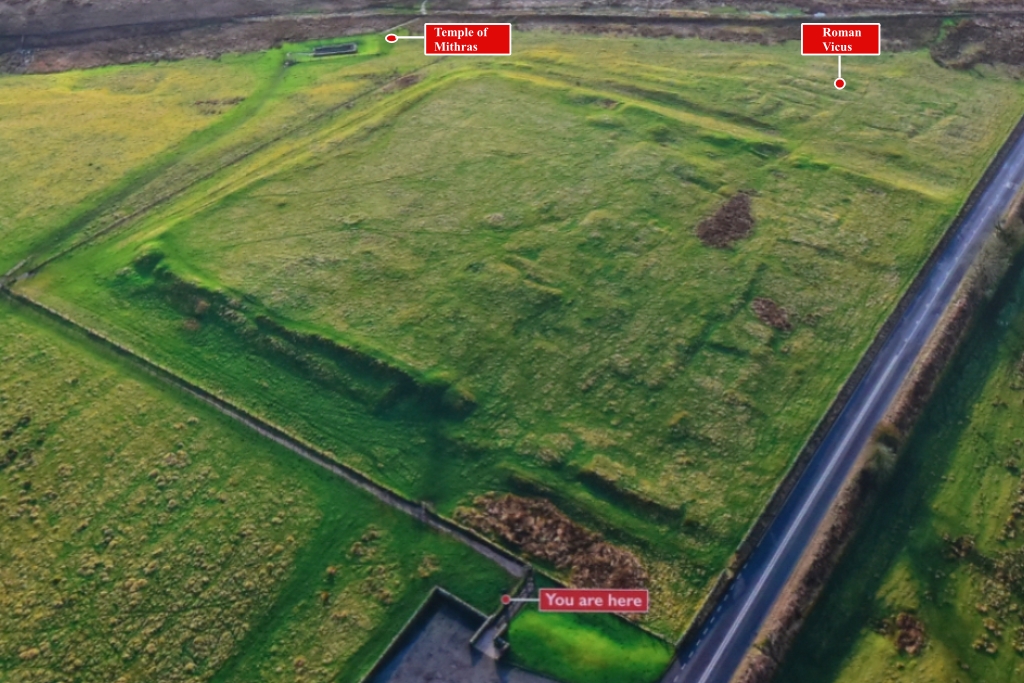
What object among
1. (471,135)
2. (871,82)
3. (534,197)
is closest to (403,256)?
(534,197)

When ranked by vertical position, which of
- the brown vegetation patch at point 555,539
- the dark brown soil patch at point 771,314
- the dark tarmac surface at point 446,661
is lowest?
the dark tarmac surface at point 446,661

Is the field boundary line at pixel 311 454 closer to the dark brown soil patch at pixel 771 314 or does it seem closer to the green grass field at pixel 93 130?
the green grass field at pixel 93 130

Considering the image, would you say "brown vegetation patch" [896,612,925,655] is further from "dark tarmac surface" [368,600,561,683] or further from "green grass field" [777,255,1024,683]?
"dark tarmac surface" [368,600,561,683]

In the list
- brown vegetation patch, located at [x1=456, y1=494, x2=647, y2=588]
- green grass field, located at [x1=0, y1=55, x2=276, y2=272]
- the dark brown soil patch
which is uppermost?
green grass field, located at [x1=0, y1=55, x2=276, y2=272]

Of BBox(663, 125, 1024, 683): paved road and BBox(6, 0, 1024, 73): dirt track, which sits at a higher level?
BBox(6, 0, 1024, 73): dirt track

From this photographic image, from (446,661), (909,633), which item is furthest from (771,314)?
(446,661)

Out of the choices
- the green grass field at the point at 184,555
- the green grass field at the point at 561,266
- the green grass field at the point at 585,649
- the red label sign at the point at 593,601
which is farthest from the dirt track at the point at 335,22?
the green grass field at the point at 585,649

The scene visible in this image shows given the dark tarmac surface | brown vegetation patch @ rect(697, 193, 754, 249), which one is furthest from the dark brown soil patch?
the dark tarmac surface
